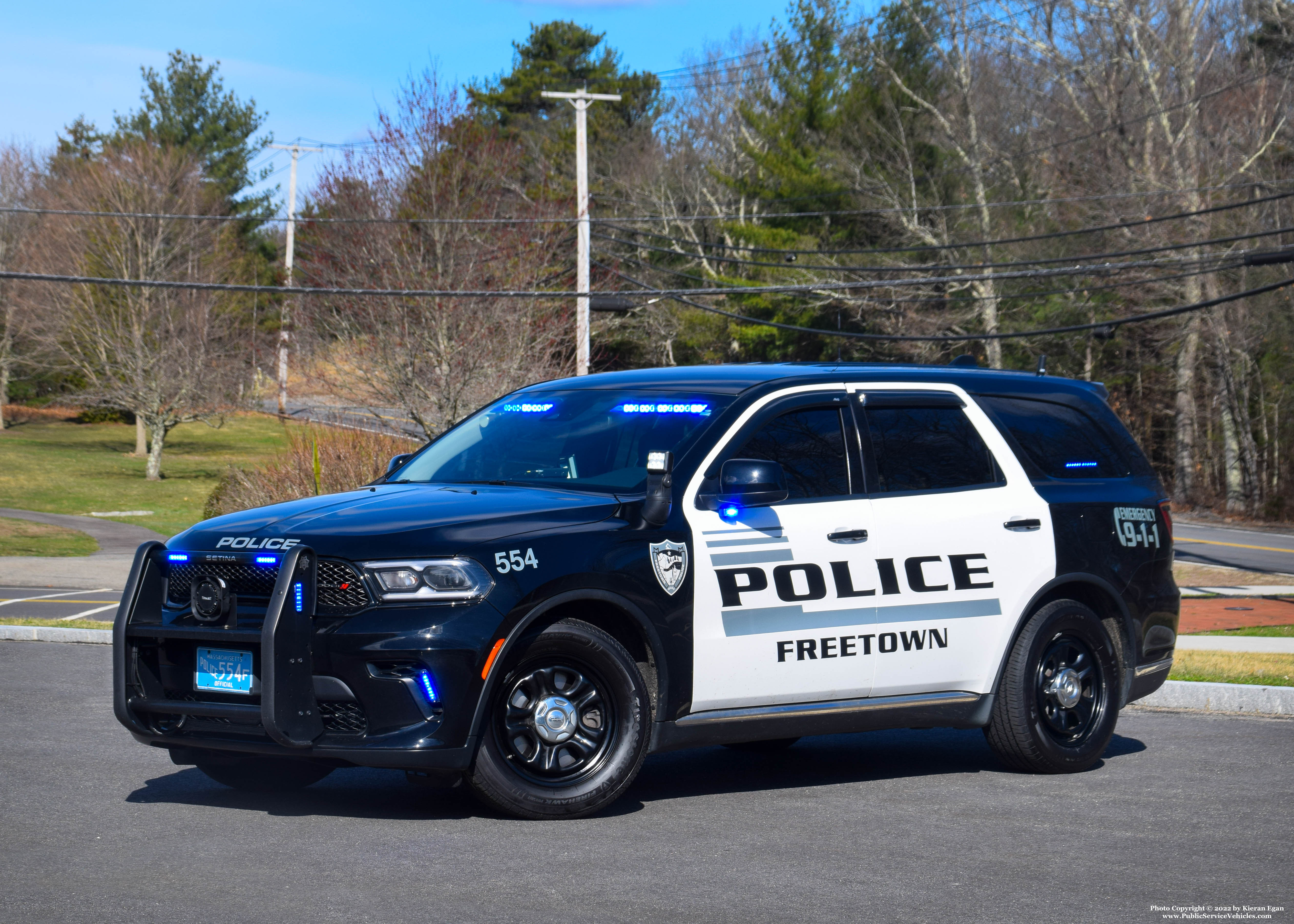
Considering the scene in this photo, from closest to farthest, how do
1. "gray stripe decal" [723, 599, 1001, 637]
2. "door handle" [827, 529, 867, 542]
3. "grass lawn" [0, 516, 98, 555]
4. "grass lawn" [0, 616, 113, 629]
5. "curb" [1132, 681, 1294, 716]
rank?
1. "gray stripe decal" [723, 599, 1001, 637]
2. "door handle" [827, 529, 867, 542]
3. "curb" [1132, 681, 1294, 716]
4. "grass lawn" [0, 616, 113, 629]
5. "grass lawn" [0, 516, 98, 555]

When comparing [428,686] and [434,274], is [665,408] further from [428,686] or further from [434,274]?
[434,274]

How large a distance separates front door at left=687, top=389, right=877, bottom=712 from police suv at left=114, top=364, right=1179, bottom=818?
14 mm

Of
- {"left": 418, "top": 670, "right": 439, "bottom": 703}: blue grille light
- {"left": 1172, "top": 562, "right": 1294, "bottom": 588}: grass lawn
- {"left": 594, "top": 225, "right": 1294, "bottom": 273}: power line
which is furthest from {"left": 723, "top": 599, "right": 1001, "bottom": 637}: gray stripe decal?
{"left": 1172, "top": 562, "right": 1294, "bottom": 588}: grass lawn

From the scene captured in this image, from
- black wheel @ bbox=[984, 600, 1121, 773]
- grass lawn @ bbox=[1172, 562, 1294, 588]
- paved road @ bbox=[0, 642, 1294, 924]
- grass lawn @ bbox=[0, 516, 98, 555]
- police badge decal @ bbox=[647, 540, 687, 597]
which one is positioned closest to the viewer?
paved road @ bbox=[0, 642, 1294, 924]

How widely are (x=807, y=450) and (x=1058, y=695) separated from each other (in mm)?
1938

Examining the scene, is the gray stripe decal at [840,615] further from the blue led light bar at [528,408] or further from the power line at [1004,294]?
the power line at [1004,294]

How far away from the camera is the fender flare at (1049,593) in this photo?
744 cm

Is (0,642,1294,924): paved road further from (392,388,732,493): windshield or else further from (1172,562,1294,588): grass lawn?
(1172,562,1294,588): grass lawn

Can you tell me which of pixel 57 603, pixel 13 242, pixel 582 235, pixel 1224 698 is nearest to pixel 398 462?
pixel 1224 698

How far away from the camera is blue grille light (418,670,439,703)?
5.77 metres

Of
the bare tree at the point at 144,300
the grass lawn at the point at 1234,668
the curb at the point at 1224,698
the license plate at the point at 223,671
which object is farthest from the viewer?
the bare tree at the point at 144,300

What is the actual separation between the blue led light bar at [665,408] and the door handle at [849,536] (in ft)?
2.68

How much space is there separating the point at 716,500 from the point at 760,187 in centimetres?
5106

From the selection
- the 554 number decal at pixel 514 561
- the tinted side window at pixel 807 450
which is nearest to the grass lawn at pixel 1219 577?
the tinted side window at pixel 807 450
